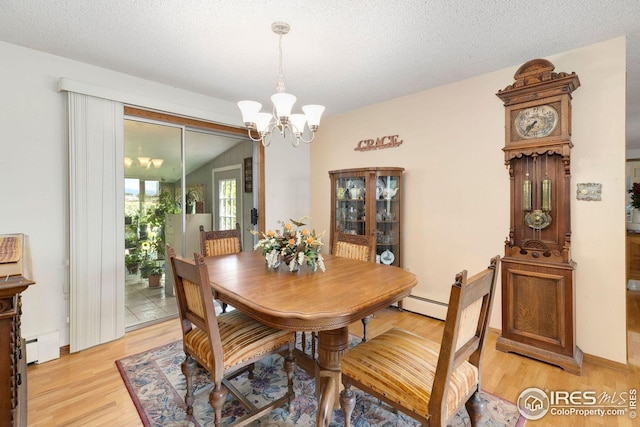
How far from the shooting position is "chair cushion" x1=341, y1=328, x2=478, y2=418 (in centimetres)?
124

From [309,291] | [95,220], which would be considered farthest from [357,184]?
[95,220]

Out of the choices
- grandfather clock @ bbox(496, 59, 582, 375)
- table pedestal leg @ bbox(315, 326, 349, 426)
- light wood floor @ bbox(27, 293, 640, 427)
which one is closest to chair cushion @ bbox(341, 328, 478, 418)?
table pedestal leg @ bbox(315, 326, 349, 426)

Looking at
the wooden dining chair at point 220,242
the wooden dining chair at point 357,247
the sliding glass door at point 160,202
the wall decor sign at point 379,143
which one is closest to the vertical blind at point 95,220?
the sliding glass door at point 160,202

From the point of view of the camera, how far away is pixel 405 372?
52.1 inches

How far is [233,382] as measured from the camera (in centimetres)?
215

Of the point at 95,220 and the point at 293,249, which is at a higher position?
the point at 95,220

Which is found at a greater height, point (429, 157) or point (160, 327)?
point (429, 157)

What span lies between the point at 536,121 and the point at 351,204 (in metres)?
2.06

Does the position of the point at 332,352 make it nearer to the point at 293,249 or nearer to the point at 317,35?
the point at 293,249

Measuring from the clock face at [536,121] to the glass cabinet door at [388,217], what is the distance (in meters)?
1.32

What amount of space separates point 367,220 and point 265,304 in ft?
7.61

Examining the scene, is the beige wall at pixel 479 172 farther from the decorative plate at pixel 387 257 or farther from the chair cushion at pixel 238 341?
the chair cushion at pixel 238 341

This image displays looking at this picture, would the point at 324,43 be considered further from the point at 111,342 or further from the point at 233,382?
the point at 111,342

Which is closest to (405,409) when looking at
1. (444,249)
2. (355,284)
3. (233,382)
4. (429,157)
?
(355,284)
